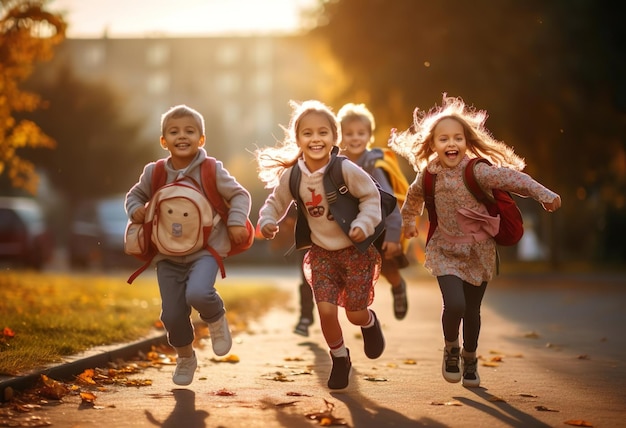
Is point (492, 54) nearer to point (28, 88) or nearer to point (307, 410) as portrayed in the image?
point (307, 410)

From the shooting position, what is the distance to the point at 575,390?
6.53 m

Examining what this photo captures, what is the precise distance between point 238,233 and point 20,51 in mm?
10003

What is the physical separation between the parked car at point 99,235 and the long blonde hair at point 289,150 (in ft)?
62.0

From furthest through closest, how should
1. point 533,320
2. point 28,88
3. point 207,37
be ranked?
point 207,37
point 28,88
point 533,320

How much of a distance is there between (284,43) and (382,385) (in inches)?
761

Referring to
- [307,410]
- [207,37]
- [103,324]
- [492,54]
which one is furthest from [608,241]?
[207,37]

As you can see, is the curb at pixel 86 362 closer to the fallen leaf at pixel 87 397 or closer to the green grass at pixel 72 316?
the green grass at pixel 72 316

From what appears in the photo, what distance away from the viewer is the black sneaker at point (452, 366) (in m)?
6.43

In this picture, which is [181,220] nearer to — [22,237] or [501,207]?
[501,207]

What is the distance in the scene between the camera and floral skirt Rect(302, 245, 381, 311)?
645 centimetres

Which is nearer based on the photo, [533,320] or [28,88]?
[533,320]

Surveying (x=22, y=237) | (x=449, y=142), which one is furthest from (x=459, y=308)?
(x=22, y=237)

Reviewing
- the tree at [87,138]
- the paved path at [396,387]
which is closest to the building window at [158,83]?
the tree at [87,138]

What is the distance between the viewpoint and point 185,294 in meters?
6.31
